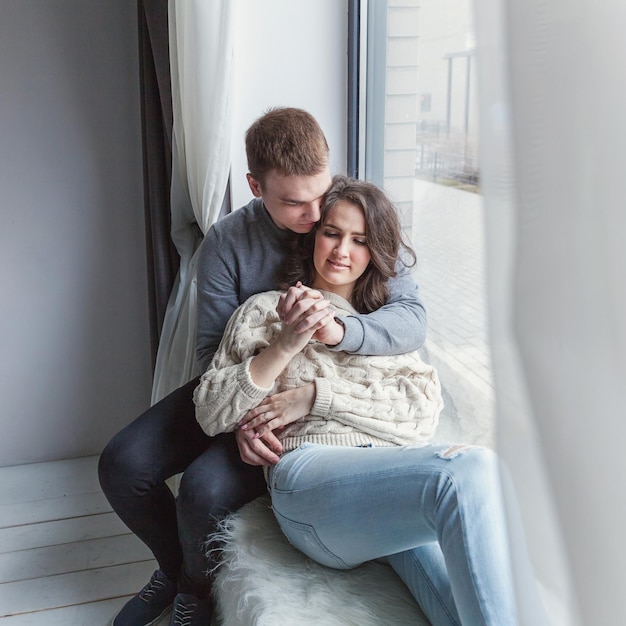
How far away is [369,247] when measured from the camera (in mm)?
1356

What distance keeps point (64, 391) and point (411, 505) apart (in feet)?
5.73

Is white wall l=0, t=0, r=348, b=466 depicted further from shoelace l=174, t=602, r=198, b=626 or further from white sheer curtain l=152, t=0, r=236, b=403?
shoelace l=174, t=602, r=198, b=626

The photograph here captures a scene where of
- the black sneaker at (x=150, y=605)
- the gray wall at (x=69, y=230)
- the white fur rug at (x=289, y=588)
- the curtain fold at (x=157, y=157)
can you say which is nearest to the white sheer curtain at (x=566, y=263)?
the white fur rug at (x=289, y=588)

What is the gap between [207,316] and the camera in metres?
1.57

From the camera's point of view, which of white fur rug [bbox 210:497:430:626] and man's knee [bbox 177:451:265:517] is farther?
man's knee [bbox 177:451:265:517]

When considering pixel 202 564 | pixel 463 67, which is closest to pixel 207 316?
pixel 202 564

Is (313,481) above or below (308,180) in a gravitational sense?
below

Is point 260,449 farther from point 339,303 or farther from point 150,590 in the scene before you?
point 150,590

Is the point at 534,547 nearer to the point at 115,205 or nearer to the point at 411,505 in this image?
the point at 411,505

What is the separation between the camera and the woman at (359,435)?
0.99 meters

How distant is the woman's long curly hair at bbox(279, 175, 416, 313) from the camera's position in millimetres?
1351

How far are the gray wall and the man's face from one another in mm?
1082

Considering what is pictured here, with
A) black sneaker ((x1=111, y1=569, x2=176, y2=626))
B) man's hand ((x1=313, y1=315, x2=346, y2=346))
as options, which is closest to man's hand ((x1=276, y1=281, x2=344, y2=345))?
man's hand ((x1=313, y1=315, x2=346, y2=346))

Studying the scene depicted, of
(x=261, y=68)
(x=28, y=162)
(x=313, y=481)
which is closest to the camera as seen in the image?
(x=313, y=481)
